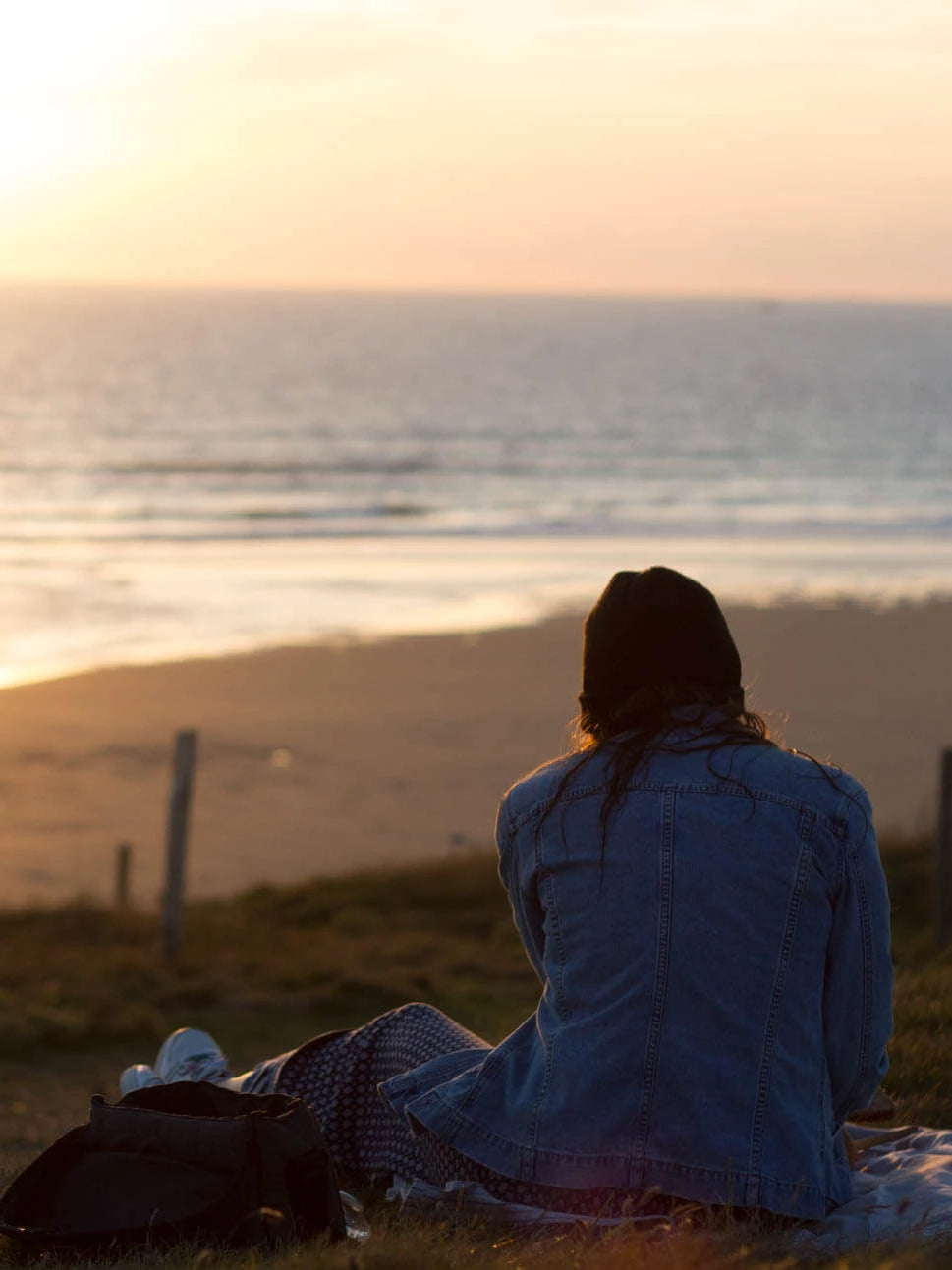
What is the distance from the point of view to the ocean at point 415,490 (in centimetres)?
2292

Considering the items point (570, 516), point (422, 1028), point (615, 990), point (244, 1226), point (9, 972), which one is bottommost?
point (9, 972)

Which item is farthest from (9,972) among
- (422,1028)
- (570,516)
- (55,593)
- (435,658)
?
(570,516)

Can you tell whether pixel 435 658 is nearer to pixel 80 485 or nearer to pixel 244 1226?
pixel 244 1226

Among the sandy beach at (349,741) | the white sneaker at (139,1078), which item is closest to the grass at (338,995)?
the white sneaker at (139,1078)

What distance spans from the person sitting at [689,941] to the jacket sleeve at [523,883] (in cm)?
1

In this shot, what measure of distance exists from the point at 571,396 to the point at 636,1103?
7469 centimetres

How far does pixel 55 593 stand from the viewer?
907 inches

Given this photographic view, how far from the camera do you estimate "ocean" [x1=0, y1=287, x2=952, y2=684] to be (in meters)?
22.9

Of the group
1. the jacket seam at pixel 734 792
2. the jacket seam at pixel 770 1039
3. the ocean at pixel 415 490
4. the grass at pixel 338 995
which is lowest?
the grass at pixel 338 995

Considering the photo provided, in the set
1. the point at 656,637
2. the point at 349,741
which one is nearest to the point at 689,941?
the point at 656,637

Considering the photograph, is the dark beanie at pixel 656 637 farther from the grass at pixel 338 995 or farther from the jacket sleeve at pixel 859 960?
the grass at pixel 338 995

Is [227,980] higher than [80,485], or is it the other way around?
[80,485]

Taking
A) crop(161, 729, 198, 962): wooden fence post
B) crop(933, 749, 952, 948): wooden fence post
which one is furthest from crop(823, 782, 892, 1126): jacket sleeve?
crop(161, 729, 198, 962): wooden fence post

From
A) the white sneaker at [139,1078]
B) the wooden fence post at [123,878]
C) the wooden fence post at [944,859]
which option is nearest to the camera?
the white sneaker at [139,1078]
